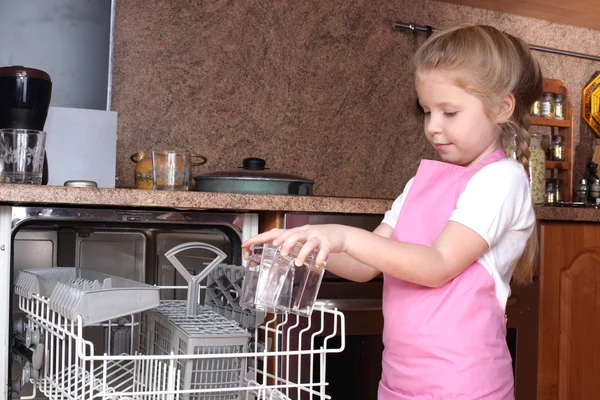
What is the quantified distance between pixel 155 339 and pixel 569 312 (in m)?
1.18

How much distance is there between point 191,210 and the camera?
143cm

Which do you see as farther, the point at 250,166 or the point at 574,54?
the point at 574,54

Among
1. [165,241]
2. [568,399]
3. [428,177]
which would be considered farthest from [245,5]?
[568,399]

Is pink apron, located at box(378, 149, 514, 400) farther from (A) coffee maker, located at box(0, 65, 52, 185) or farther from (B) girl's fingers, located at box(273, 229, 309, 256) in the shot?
(A) coffee maker, located at box(0, 65, 52, 185)

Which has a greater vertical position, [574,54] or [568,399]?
[574,54]

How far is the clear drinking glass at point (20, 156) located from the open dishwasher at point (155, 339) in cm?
23

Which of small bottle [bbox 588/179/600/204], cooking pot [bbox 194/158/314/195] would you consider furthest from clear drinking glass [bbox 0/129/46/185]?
small bottle [bbox 588/179/600/204]

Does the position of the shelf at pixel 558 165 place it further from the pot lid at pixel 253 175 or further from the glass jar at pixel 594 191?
the pot lid at pixel 253 175

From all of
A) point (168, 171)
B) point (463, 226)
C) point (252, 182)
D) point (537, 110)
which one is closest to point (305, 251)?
point (463, 226)

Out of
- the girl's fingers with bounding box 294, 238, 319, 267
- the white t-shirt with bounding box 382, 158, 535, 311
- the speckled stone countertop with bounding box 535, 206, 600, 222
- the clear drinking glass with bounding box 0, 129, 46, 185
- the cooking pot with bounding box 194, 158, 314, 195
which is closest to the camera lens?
the girl's fingers with bounding box 294, 238, 319, 267

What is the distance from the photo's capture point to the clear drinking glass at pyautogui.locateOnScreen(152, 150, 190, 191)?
1651 mm

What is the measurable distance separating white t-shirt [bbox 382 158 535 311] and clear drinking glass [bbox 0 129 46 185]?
78cm

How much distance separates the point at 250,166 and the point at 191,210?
0.27 meters

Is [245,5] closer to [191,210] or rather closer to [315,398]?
[191,210]
